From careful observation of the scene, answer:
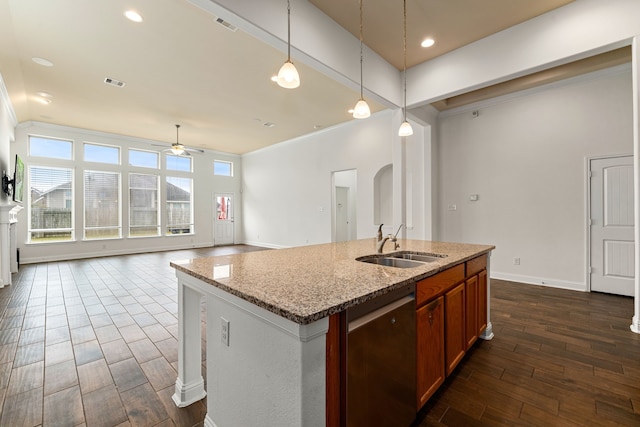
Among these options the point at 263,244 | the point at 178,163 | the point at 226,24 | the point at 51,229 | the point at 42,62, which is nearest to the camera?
the point at 226,24

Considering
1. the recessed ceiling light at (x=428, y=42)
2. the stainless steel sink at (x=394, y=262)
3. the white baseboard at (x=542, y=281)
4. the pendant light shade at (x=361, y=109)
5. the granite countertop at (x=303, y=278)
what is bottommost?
the white baseboard at (x=542, y=281)

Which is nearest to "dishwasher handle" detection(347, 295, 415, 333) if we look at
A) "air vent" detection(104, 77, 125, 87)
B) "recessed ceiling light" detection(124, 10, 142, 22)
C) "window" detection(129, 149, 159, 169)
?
"recessed ceiling light" detection(124, 10, 142, 22)

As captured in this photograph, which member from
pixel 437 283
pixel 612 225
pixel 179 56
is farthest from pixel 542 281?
pixel 179 56

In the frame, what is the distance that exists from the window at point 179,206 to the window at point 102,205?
1.31 metres

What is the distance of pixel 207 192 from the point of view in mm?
9453

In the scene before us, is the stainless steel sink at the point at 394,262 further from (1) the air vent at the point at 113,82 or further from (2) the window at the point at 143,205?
(2) the window at the point at 143,205

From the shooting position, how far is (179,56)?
3742mm

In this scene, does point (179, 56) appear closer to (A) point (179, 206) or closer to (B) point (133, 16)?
(B) point (133, 16)

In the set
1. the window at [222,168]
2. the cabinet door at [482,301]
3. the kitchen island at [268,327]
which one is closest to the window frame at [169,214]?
the window at [222,168]

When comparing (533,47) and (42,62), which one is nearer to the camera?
(533,47)

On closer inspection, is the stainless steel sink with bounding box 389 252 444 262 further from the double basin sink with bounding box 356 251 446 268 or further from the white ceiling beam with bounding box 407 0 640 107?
the white ceiling beam with bounding box 407 0 640 107

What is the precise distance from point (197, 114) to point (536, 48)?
5868 mm

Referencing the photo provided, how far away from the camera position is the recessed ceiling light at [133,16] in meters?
2.90

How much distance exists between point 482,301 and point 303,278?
2021 millimetres
